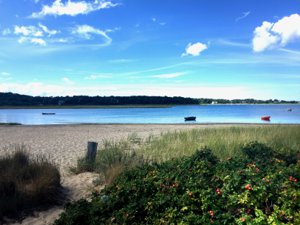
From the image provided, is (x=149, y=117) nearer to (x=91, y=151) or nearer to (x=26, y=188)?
(x=91, y=151)

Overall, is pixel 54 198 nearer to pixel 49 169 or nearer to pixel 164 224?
pixel 49 169

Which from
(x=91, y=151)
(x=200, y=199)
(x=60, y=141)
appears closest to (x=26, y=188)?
(x=91, y=151)

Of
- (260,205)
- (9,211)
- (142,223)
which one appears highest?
(260,205)

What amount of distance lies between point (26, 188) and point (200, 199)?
3454mm

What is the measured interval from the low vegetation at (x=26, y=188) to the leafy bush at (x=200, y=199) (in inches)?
55.1

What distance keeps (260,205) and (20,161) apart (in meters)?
5.36

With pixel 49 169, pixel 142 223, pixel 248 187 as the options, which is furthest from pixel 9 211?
pixel 248 187

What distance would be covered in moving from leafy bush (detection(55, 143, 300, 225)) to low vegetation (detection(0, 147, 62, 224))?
4.59 ft

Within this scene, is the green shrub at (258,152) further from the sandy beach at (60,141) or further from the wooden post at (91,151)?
the sandy beach at (60,141)

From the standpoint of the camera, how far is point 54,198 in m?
5.65

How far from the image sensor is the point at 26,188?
Result: 17.8ft

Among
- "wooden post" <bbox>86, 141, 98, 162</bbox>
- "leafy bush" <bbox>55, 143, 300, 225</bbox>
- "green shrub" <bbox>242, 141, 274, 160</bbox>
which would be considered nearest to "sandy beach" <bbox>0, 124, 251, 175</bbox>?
"wooden post" <bbox>86, 141, 98, 162</bbox>

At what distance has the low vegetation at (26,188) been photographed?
16.5 ft

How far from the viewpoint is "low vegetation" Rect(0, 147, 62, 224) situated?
504cm
